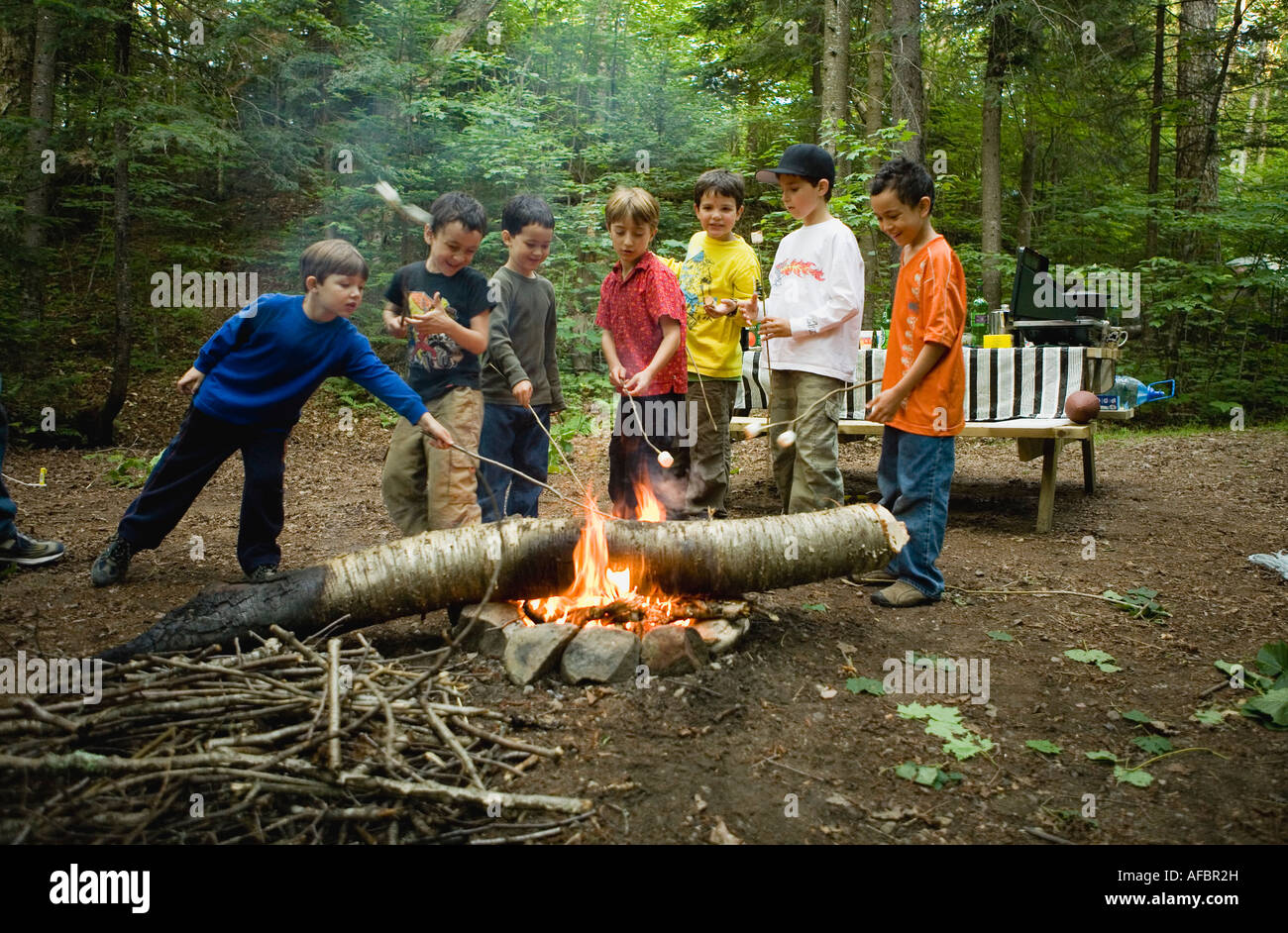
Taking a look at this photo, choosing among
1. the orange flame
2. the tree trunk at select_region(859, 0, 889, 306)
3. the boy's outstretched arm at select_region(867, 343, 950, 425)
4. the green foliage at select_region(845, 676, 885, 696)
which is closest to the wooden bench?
the boy's outstretched arm at select_region(867, 343, 950, 425)

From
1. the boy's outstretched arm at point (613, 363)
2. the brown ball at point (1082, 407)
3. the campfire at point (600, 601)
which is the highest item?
the boy's outstretched arm at point (613, 363)

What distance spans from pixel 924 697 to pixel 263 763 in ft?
7.59

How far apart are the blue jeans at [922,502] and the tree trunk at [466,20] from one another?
1169 cm

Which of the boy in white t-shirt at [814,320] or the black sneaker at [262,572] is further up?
the boy in white t-shirt at [814,320]

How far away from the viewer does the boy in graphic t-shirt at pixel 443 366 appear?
3.94m

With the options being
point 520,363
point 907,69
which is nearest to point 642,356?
point 520,363

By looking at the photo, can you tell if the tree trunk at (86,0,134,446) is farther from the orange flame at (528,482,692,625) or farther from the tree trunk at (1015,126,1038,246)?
the tree trunk at (1015,126,1038,246)

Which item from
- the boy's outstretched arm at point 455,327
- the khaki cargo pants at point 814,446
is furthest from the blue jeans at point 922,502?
the boy's outstretched arm at point 455,327

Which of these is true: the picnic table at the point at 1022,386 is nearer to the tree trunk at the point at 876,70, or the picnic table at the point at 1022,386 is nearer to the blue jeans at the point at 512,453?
the blue jeans at the point at 512,453

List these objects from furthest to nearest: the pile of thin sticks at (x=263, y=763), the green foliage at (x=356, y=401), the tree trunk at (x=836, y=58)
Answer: the green foliage at (x=356, y=401) < the tree trunk at (x=836, y=58) < the pile of thin sticks at (x=263, y=763)

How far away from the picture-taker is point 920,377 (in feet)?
12.6

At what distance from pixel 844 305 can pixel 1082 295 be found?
13.7 ft

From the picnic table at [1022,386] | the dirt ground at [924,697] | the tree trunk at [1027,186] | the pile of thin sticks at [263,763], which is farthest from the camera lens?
the tree trunk at [1027,186]
